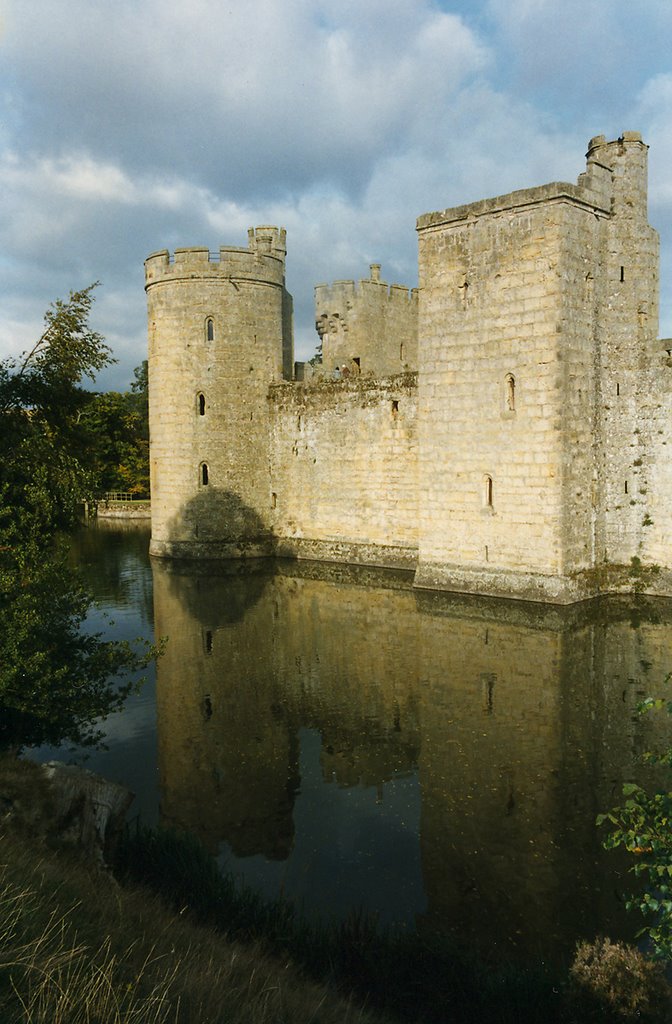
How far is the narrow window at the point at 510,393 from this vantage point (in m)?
17.7

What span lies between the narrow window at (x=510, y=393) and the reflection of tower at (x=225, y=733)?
6.89 meters

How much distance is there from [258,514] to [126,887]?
19.9 meters

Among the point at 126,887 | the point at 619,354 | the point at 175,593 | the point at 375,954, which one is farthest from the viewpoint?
the point at 175,593

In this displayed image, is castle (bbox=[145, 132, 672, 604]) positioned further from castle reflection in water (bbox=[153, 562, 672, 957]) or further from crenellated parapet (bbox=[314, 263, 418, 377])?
crenellated parapet (bbox=[314, 263, 418, 377])

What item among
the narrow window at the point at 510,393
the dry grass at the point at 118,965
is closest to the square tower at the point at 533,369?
the narrow window at the point at 510,393

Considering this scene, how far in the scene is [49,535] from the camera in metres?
9.75

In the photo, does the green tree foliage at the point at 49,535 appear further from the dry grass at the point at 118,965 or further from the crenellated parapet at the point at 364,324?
the crenellated parapet at the point at 364,324

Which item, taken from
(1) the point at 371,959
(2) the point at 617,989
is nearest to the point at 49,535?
(1) the point at 371,959

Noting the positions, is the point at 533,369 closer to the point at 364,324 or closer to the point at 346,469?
the point at 346,469

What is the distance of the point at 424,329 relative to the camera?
19344 mm

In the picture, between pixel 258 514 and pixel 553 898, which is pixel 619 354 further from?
pixel 553 898

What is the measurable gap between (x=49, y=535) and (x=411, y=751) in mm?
5074

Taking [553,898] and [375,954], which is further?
[553,898]

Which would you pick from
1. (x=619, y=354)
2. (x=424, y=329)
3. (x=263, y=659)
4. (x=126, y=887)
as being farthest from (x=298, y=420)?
(x=126, y=887)
